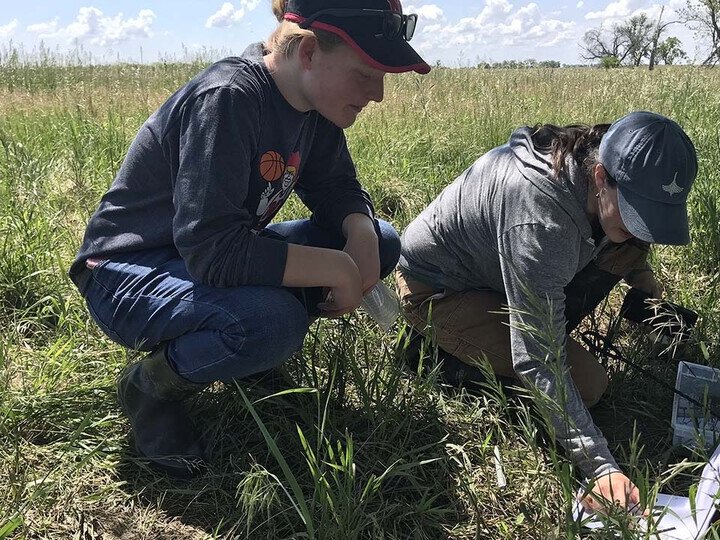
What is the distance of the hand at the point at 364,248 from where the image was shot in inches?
72.3

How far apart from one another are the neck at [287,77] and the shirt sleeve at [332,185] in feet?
0.99

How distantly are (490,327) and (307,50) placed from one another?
1.00m

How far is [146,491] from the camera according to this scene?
163 cm

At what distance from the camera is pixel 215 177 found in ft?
4.77

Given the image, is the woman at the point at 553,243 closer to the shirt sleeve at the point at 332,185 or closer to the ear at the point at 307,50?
the shirt sleeve at the point at 332,185

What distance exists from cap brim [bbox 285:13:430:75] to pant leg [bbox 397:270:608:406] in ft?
2.44

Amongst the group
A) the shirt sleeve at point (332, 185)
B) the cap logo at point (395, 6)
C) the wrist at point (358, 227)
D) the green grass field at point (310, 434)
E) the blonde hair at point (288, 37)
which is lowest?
the green grass field at point (310, 434)

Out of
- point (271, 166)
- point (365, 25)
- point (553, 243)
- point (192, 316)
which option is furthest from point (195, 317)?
point (553, 243)

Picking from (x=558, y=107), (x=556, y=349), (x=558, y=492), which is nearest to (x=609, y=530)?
(x=556, y=349)

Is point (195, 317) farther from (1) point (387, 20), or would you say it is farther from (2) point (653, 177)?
(2) point (653, 177)

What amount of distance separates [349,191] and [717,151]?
6.36ft

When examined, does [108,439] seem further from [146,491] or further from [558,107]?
[558,107]

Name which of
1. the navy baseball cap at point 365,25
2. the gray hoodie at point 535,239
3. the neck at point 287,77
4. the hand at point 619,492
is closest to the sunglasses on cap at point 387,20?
the navy baseball cap at point 365,25

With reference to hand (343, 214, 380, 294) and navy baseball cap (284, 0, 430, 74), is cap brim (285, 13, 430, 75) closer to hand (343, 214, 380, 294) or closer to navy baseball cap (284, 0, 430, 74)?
navy baseball cap (284, 0, 430, 74)
